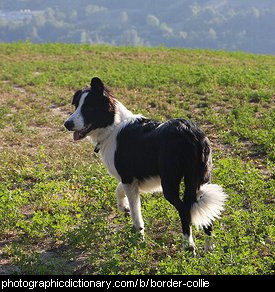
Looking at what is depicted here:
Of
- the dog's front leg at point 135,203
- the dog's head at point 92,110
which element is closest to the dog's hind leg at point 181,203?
the dog's front leg at point 135,203

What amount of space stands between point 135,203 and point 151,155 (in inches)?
36.2

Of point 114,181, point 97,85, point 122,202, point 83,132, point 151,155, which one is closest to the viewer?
point 151,155

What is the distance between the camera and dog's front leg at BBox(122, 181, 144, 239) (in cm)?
644

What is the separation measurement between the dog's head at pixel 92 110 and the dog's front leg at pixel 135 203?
0.95m

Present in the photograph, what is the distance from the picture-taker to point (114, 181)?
8.16m

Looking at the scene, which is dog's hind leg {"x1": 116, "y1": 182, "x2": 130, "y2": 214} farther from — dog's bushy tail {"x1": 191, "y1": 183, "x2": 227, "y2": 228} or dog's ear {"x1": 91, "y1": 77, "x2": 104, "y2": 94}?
dog's bushy tail {"x1": 191, "y1": 183, "x2": 227, "y2": 228}

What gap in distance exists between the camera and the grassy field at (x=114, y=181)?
232 inches

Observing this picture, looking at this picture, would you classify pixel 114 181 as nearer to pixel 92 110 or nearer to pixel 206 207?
pixel 92 110

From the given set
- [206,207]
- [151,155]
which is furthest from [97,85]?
[206,207]

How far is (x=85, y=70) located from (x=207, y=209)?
15646 mm

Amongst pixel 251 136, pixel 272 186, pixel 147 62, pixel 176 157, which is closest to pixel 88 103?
pixel 176 157

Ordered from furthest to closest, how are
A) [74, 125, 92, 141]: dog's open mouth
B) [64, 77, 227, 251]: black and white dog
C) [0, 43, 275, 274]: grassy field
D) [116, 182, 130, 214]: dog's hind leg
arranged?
[116, 182, 130, 214]: dog's hind leg
[74, 125, 92, 141]: dog's open mouth
[0, 43, 275, 274]: grassy field
[64, 77, 227, 251]: black and white dog

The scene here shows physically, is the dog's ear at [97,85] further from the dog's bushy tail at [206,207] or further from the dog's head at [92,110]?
the dog's bushy tail at [206,207]

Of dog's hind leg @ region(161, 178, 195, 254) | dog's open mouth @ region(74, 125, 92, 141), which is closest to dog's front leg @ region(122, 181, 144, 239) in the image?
dog's hind leg @ region(161, 178, 195, 254)
